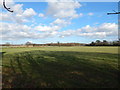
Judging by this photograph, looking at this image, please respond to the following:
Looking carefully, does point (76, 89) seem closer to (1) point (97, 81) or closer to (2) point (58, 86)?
(2) point (58, 86)

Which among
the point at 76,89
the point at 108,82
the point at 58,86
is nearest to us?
the point at 76,89

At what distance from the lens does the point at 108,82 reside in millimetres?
6184

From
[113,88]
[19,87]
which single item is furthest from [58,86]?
[113,88]

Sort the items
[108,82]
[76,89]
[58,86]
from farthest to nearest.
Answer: [108,82] → [58,86] → [76,89]

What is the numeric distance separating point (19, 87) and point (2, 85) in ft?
2.54

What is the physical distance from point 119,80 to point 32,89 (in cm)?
353

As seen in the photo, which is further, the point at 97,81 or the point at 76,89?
the point at 97,81

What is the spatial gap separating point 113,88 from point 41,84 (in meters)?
2.63

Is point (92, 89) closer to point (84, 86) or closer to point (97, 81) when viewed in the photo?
point (84, 86)

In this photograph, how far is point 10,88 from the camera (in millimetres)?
5582

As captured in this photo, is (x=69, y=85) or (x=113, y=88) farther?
(x=69, y=85)

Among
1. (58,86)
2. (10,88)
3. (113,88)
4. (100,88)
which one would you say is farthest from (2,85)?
(113,88)

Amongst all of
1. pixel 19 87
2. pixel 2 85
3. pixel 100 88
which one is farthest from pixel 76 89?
pixel 2 85

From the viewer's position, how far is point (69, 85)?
5.82m
